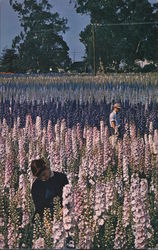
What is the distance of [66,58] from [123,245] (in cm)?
6296

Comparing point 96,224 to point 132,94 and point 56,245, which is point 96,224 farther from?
point 132,94

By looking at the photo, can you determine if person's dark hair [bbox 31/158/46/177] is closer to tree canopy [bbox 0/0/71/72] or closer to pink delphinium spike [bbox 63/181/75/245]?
pink delphinium spike [bbox 63/181/75/245]

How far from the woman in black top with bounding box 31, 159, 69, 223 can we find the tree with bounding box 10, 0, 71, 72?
193 ft

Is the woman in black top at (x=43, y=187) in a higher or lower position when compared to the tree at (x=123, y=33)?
lower

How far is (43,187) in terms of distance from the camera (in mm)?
7605

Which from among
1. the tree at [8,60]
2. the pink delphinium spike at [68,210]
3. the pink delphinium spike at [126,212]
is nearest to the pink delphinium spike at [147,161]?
the pink delphinium spike at [126,212]

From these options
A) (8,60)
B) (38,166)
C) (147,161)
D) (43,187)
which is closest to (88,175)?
(147,161)

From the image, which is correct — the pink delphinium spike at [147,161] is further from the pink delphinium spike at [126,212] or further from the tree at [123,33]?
the tree at [123,33]

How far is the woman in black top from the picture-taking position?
746 cm

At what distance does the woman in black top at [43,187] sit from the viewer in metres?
7.46

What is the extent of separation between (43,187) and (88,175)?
2.68 meters

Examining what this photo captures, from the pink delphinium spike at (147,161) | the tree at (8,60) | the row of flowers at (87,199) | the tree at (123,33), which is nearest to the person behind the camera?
the row of flowers at (87,199)

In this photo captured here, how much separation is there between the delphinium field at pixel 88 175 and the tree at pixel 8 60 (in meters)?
48.6

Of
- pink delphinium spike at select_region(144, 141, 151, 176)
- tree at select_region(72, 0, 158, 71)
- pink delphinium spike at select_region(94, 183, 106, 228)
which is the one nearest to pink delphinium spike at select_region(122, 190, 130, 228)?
pink delphinium spike at select_region(94, 183, 106, 228)
